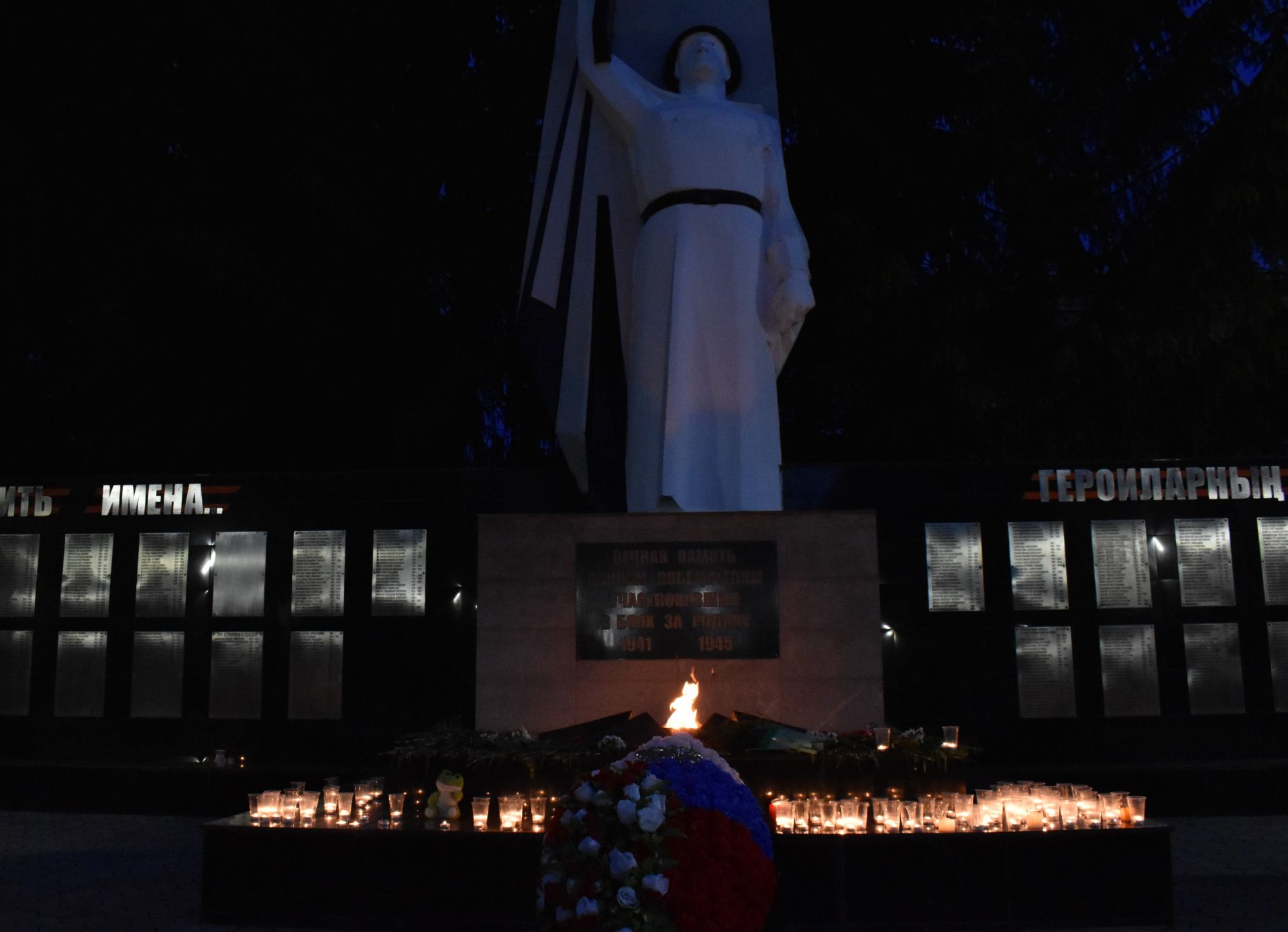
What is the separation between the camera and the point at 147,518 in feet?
34.1

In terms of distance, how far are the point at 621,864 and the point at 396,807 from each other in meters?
3.35

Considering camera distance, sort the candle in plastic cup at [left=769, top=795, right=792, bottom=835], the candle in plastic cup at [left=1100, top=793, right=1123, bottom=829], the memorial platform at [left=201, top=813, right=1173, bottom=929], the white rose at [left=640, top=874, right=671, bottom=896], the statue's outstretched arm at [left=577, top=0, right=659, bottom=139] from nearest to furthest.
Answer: the white rose at [left=640, top=874, right=671, bottom=896] → the memorial platform at [left=201, top=813, right=1173, bottom=929] → the candle in plastic cup at [left=769, top=795, right=792, bottom=835] → the candle in plastic cup at [left=1100, top=793, right=1123, bottom=829] → the statue's outstretched arm at [left=577, top=0, right=659, bottom=139]

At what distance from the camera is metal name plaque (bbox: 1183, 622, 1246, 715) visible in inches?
384

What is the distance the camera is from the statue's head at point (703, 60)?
8.44 m

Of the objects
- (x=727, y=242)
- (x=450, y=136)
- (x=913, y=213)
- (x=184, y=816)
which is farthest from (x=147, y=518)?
(x=913, y=213)

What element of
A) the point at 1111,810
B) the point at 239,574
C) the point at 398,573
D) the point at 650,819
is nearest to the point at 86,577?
the point at 239,574

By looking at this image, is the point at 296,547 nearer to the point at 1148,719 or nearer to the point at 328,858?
the point at 328,858

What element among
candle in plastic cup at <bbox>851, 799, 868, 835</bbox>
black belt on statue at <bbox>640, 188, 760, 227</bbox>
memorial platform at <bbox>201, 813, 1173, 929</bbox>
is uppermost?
black belt on statue at <bbox>640, 188, 760, 227</bbox>

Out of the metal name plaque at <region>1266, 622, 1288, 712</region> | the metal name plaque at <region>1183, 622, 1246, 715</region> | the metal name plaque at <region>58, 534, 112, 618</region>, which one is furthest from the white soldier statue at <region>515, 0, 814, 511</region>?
the metal name plaque at <region>58, 534, 112, 618</region>

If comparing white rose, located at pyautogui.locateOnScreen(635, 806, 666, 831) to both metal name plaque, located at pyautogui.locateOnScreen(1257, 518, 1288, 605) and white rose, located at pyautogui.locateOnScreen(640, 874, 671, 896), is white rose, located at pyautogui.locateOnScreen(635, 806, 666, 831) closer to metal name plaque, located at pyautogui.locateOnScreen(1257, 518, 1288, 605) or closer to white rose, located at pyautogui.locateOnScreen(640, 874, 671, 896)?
white rose, located at pyautogui.locateOnScreen(640, 874, 671, 896)

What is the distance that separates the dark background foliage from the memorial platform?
957cm

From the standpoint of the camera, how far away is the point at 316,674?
1004 centimetres

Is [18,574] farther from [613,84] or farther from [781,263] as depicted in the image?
[781,263]

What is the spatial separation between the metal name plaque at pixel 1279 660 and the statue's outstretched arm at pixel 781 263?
5006mm
